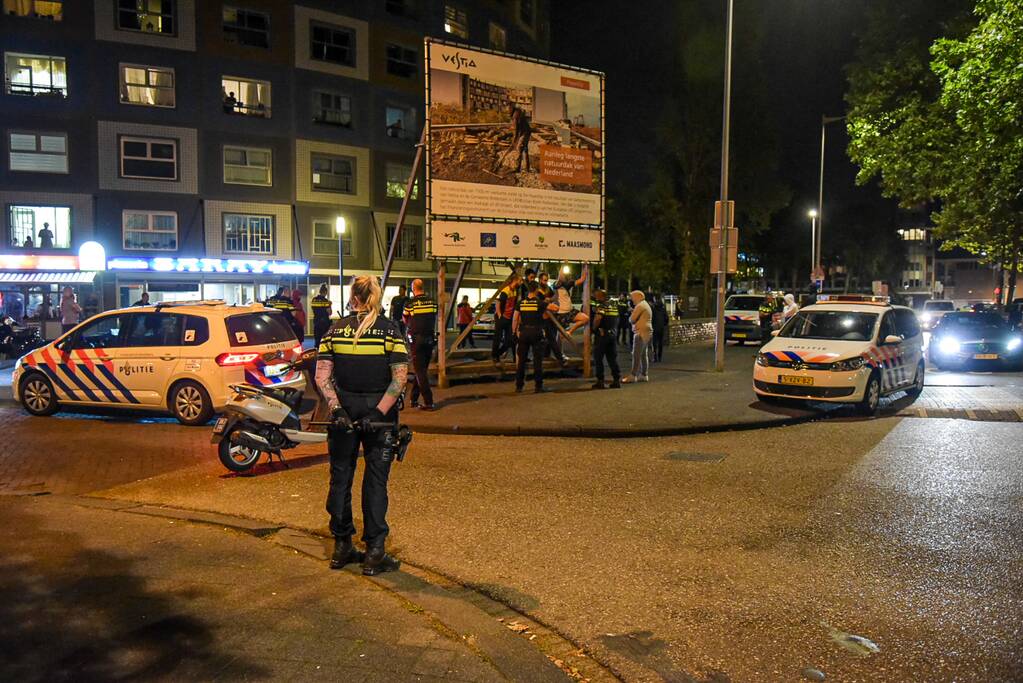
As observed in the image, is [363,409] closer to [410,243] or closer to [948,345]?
[948,345]

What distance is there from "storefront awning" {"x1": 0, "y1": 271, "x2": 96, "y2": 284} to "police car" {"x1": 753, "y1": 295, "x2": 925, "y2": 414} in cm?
2267

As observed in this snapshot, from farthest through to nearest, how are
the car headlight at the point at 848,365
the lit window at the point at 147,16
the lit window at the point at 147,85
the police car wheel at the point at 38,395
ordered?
the lit window at the point at 147,85
the lit window at the point at 147,16
the car headlight at the point at 848,365
the police car wheel at the point at 38,395

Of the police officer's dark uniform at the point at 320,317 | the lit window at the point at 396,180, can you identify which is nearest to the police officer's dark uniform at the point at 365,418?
the police officer's dark uniform at the point at 320,317

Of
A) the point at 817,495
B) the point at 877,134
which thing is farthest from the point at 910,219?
the point at 817,495

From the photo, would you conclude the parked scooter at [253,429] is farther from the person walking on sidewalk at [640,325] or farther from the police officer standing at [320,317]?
the person walking on sidewalk at [640,325]

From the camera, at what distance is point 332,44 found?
31922mm

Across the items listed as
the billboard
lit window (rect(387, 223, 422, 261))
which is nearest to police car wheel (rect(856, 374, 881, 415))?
the billboard

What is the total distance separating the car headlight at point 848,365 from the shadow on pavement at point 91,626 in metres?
10.1

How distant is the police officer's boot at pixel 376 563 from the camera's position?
520 centimetres

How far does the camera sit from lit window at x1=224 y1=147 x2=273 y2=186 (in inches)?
1191

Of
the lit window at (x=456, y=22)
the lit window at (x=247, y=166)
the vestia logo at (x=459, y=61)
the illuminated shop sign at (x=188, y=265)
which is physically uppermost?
the lit window at (x=456, y=22)

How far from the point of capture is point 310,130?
31.5 meters

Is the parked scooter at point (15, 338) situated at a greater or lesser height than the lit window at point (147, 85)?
lesser

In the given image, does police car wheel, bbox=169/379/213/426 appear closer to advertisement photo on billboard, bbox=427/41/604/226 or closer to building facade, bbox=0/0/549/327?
advertisement photo on billboard, bbox=427/41/604/226
